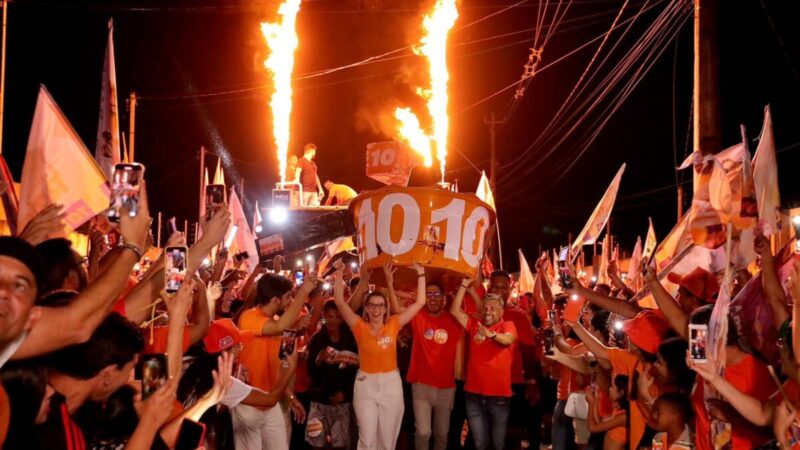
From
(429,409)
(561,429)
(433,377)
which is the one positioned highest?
(433,377)

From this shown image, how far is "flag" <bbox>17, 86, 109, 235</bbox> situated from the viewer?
6.44 m

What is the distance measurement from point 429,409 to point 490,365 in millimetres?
936

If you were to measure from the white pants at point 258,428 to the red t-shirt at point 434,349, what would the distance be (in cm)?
232

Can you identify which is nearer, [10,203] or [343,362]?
[10,203]

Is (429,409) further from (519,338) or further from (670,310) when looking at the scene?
(670,310)

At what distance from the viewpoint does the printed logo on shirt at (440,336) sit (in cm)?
904

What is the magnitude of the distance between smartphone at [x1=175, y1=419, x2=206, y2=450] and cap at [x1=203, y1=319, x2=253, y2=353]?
1968 mm

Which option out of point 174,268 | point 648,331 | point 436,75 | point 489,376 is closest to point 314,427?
point 489,376

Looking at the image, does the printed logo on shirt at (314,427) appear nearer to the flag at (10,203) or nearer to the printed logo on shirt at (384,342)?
the printed logo on shirt at (384,342)

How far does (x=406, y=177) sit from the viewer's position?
34.0 ft

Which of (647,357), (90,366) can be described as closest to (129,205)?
(90,366)

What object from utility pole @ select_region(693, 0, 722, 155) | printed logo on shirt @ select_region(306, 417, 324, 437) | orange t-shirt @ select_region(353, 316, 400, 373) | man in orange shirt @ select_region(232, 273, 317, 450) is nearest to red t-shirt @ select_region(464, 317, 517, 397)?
orange t-shirt @ select_region(353, 316, 400, 373)

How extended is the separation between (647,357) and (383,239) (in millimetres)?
2943

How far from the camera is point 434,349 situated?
902 centimetres
